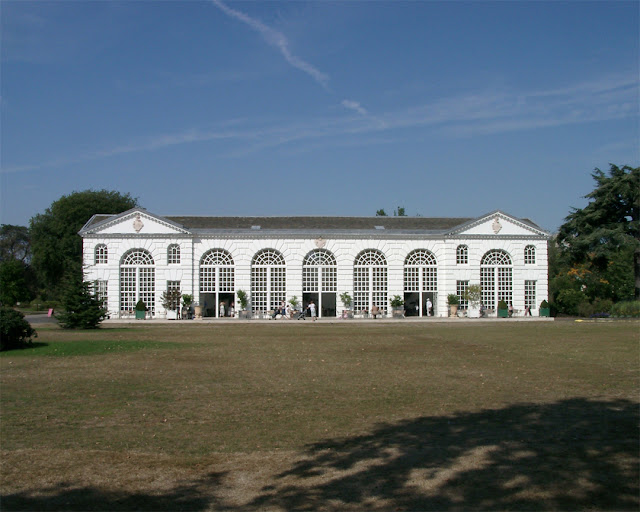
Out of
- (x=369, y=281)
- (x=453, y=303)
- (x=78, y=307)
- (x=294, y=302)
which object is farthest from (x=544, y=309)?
(x=78, y=307)

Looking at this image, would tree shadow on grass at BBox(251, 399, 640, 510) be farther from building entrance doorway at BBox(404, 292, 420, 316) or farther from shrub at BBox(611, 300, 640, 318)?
building entrance doorway at BBox(404, 292, 420, 316)

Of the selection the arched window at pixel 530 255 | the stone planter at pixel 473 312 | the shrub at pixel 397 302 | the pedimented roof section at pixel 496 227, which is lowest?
the stone planter at pixel 473 312

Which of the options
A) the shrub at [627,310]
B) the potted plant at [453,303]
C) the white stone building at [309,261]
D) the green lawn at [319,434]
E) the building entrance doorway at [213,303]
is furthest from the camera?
the building entrance doorway at [213,303]

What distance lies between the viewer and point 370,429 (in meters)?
8.29

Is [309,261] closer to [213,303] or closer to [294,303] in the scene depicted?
[294,303]

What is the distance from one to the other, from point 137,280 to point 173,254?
2936 millimetres

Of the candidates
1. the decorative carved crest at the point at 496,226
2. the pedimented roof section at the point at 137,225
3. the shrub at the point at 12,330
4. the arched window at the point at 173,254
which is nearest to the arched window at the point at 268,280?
the arched window at the point at 173,254

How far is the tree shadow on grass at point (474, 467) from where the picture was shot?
5.56m

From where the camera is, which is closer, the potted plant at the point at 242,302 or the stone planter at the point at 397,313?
the potted plant at the point at 242,302

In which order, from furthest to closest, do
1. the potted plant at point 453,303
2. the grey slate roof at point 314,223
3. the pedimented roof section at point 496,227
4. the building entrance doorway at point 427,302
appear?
the building entrance doorway at point 427,302, the grey slate roof at point 314,223, the pedimented roof section at point 496,227, the potted plant at point 453,303

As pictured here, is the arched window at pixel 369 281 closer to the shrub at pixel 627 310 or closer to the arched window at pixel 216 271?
the arched window at pixel 216 271

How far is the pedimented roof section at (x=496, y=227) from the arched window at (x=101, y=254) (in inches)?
931

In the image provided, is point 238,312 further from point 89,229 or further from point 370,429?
point 370,429

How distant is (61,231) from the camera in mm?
58750
